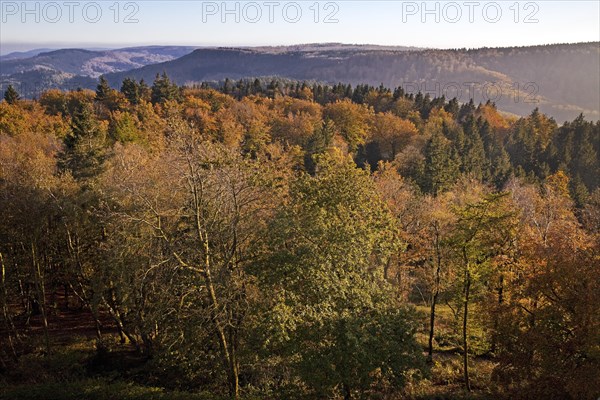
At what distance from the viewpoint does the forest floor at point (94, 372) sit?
62.5 ft

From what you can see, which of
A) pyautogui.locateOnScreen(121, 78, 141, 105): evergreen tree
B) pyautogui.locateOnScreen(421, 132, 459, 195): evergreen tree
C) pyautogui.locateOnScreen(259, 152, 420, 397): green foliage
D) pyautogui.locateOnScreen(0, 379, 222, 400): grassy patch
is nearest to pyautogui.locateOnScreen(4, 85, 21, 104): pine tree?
pyautogui.locateOnScreen(121, 78, 141, 105): evergreen tree

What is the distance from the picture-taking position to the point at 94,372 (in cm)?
2384

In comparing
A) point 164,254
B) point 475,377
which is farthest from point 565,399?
point 164,254

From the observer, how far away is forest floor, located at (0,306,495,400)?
19.1m

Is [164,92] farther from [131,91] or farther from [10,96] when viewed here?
[10,96]

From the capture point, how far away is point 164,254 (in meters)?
17.5

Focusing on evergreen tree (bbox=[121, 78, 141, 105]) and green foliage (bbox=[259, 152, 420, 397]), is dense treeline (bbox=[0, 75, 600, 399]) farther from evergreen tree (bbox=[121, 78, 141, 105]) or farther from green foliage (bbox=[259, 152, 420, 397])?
evergreen tree (bbox=[121, 78, 141, 105])

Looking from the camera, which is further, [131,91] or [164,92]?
[131,91]

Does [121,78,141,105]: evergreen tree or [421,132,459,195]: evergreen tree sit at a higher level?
[121,78,141,105]: evergreen tree

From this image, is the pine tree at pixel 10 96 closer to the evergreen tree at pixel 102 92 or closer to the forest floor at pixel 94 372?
the evergreen tree at pixel 102 92

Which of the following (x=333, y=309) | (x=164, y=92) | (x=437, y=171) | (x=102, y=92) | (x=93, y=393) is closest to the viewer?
(x=333, y=309)

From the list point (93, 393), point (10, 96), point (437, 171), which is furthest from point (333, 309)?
point (10, 96)

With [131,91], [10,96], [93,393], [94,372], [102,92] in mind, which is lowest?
[94,372]

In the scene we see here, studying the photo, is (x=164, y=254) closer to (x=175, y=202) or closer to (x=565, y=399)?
(x=175, y=202)
